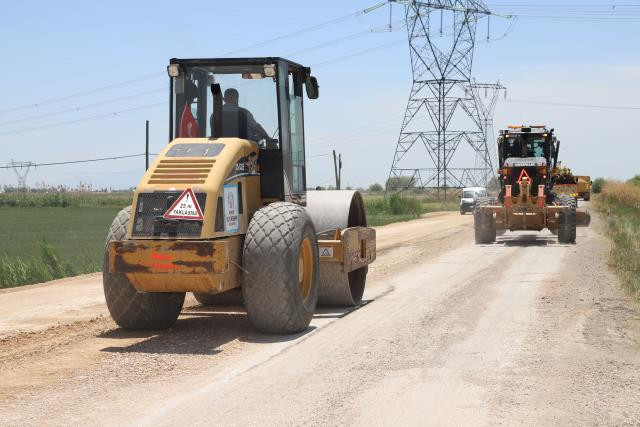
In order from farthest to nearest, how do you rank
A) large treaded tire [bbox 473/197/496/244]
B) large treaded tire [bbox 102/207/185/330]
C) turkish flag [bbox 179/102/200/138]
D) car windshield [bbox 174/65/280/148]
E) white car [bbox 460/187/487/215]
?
white car [bbox 460/187/487/215], large treaded tire [bbox 473/197/496/244], turkish flag [bbox 179/102/200/138], car windshield [bbox 174/65/280/148], large treaded tire [bbox 102/207/185/330]

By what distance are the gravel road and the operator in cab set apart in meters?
2.26

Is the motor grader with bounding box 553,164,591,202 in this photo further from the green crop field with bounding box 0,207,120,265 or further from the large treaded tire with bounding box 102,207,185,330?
the large treaded tire with bounding box 102,207,185,330

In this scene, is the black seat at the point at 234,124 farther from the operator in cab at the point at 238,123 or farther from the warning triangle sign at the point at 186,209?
the warning triangle sign at the point at 186,209

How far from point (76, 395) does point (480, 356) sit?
3.88m

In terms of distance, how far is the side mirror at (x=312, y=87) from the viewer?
453 inches

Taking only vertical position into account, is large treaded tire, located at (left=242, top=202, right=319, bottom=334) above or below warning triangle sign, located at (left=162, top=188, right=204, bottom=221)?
below

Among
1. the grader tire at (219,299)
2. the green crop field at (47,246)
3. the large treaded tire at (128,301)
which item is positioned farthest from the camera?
the green crop field at (47,246)

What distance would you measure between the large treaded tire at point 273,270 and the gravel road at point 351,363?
0.85 ft

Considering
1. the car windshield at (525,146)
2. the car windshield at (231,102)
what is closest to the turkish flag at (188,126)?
the car windshield at (231,102)

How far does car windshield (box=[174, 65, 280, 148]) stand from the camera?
10.7 meters

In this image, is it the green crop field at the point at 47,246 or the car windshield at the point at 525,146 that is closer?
the green crop field at the point at 47,246

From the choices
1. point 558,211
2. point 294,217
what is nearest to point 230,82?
point 294,217

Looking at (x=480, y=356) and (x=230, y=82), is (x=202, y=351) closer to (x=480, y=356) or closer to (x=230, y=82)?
(x=480, y=356)

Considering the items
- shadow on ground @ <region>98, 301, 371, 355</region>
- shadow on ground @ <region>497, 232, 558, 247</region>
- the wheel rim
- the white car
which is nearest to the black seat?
the wheel rim
